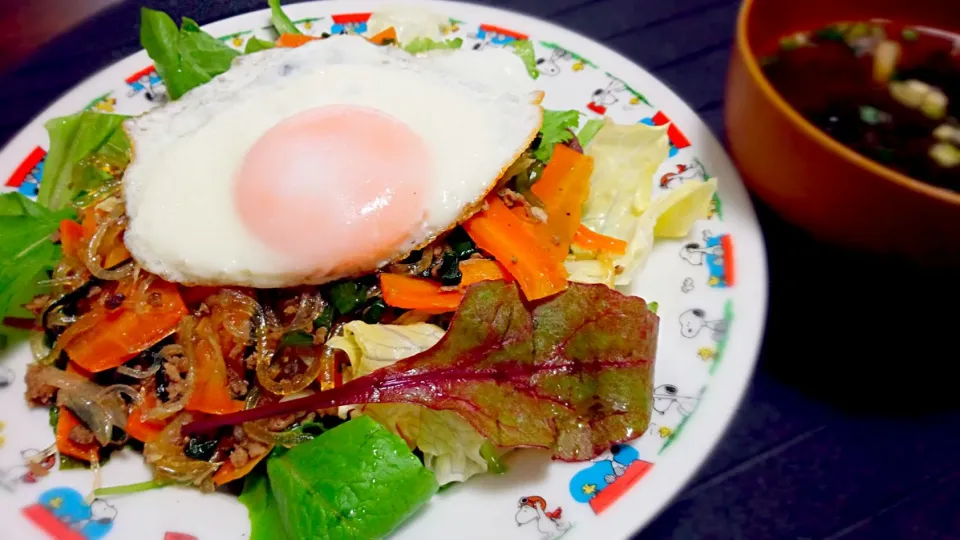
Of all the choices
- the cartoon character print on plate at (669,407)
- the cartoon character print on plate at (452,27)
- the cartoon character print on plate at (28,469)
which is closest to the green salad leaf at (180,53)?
the cartoon character print on plate at (452,27)

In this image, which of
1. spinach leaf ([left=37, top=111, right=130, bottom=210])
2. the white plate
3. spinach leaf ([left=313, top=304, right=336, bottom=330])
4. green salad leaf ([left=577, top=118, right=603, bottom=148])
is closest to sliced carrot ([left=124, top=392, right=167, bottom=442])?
the white plate

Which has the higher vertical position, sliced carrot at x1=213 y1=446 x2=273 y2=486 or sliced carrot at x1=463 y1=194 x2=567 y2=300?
sliced carrot at x1=463 y1=194 x2=567 y2=300

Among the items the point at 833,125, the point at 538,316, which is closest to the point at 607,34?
the point at 833,125

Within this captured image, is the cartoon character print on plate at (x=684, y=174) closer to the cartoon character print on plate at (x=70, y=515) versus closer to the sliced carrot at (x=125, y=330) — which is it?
the sliced carrot at (x=125, y=330)

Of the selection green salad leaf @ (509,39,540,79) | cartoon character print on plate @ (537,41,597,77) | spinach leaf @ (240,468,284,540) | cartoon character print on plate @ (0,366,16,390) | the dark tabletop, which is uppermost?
green salad leaf @ (509,39,540,79)

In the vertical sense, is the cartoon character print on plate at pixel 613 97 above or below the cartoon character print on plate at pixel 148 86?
below

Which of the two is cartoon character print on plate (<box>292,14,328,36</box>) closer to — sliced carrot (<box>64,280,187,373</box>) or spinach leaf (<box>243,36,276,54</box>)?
spinach leaf (<box>243,36,276,54</box>)

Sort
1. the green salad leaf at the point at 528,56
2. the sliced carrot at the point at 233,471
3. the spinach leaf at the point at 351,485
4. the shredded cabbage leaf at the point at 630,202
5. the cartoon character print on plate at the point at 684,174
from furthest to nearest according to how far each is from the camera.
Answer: the green salad leaf at the point at 528,56 → the cartoon character print on plate at the point at 684,174 → the shredded cabbage leaf at the point at 630,202 → the sliced carrot at the point at 233,471 → the spinach leaf at the point at 351,485
